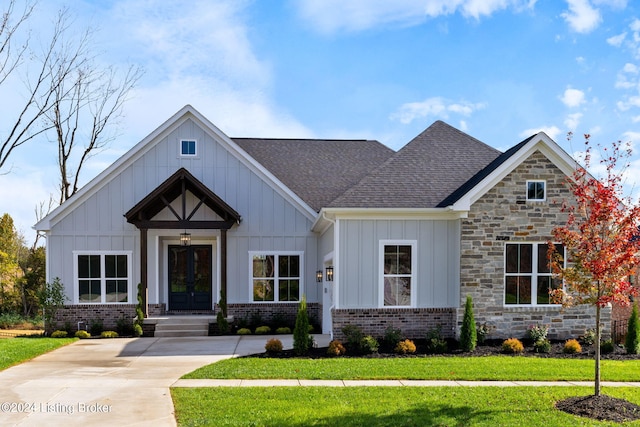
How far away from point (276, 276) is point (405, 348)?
6.28 m

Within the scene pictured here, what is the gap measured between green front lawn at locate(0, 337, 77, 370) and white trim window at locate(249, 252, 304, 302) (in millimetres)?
5697

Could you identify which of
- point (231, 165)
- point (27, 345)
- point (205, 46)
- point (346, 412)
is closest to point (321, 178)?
point (231, 165)

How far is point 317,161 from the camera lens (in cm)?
2066

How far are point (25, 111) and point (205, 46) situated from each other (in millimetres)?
8463

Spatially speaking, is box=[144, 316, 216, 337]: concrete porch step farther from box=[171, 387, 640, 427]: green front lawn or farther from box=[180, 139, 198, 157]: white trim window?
box=[171, 387, 640, 427]: green front lawn

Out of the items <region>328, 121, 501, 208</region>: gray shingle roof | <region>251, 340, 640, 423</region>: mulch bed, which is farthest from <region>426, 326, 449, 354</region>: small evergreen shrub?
<region>328, 121, 501, 208</region>: gray shingle roof

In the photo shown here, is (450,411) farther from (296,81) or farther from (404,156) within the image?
(296,81)

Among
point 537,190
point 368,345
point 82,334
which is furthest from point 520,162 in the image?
point 82,334

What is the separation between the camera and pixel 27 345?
44.2 ft

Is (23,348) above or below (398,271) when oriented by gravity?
below

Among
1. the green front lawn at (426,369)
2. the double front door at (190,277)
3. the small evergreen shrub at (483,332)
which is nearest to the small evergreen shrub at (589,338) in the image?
the green front lawn at (426,369)

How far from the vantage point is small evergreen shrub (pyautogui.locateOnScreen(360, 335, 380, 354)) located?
12.4 meters

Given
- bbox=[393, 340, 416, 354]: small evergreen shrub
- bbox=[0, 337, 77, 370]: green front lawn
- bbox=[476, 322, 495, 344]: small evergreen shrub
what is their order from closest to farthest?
bbox=[0, 337, 77, 370]: green front lawn < bbox=[393, 340, 416, 354]: small evergreen shrub < bbox=[476, 322, 495, 344]: small evergreen shrub

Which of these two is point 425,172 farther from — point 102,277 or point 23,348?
point 23,348
